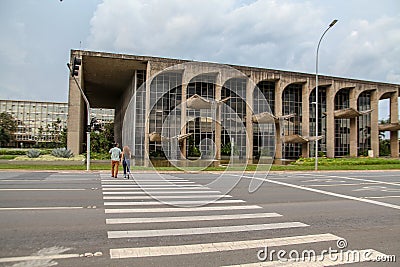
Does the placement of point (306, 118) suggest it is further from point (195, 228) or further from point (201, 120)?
point (195, 228)

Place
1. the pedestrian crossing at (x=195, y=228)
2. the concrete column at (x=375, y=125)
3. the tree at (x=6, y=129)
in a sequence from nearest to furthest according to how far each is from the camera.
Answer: the pedestrian crossing at (x=195, y=228)
the concrete column at (x=375, y=125)
the tree at (x=6, y=129)

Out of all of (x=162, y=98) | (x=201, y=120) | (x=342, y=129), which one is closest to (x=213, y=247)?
(x=201, y=120)

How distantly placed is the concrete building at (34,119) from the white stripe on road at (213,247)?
98.6 meters

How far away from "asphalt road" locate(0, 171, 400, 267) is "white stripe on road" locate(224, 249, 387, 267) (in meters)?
0.02

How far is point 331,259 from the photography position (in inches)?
189

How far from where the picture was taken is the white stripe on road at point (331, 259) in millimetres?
4574

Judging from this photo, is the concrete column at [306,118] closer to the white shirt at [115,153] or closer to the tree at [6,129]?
the white shirt at [115,153]

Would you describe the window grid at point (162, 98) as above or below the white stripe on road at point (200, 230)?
above

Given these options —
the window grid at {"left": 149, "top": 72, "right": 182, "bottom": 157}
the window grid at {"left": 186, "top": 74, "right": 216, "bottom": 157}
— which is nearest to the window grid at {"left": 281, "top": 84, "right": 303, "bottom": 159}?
the window grid at {"left": 186, "top": 74, "right": 216, "bottom": 157}

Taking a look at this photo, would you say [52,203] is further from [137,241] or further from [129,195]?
[137,241]

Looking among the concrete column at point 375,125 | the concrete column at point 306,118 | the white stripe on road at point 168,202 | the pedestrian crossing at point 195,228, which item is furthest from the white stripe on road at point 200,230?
the concrete column at point 375,125

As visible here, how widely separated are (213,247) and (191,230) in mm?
1046

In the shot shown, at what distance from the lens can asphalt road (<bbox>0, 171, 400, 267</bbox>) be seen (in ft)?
15.5

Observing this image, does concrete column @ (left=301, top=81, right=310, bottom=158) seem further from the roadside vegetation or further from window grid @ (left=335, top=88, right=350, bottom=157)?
the roadside vegetation
